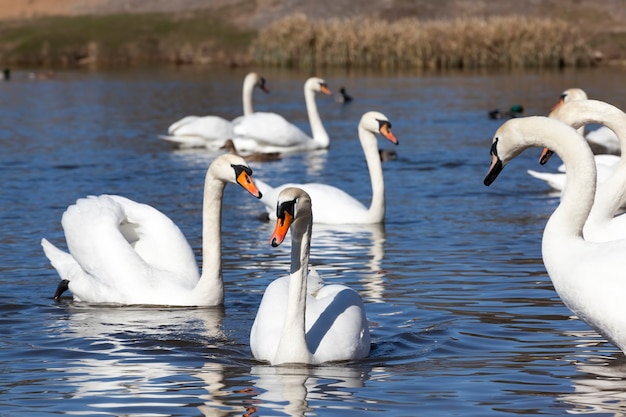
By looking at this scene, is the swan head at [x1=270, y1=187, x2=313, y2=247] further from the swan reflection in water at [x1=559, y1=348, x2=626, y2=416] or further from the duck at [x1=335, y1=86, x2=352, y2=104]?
the duck at [x1=335, y1=86, x2=352, y2=104]

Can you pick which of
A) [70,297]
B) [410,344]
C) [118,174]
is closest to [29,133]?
[118,174]

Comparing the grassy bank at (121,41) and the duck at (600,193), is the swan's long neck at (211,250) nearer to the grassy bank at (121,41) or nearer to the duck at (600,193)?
the duck at (600,193)

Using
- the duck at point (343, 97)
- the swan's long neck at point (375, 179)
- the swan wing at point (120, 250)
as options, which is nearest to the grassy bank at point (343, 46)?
the duck at point (343, 97)

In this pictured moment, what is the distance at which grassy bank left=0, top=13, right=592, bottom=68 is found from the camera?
42562mm

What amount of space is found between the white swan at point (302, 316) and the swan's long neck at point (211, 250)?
A: 1.15m

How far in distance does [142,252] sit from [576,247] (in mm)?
3737

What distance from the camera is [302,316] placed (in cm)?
691

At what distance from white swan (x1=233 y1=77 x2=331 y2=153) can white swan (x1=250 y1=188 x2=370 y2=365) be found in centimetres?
1205

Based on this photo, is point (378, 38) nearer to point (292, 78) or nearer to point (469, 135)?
point (292, 78)

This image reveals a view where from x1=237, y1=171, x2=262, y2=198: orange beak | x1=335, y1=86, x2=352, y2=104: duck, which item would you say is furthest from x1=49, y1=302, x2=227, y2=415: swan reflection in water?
x1=335, y1=86, x2=352, y2=104: duck

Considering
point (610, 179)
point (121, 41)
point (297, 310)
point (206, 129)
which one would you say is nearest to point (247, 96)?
point (206, 129)

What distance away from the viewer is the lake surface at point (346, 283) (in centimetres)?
652

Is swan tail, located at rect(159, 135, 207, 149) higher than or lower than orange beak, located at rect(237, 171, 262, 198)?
lower

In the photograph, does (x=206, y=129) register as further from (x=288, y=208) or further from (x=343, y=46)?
(x=343, y=46)
